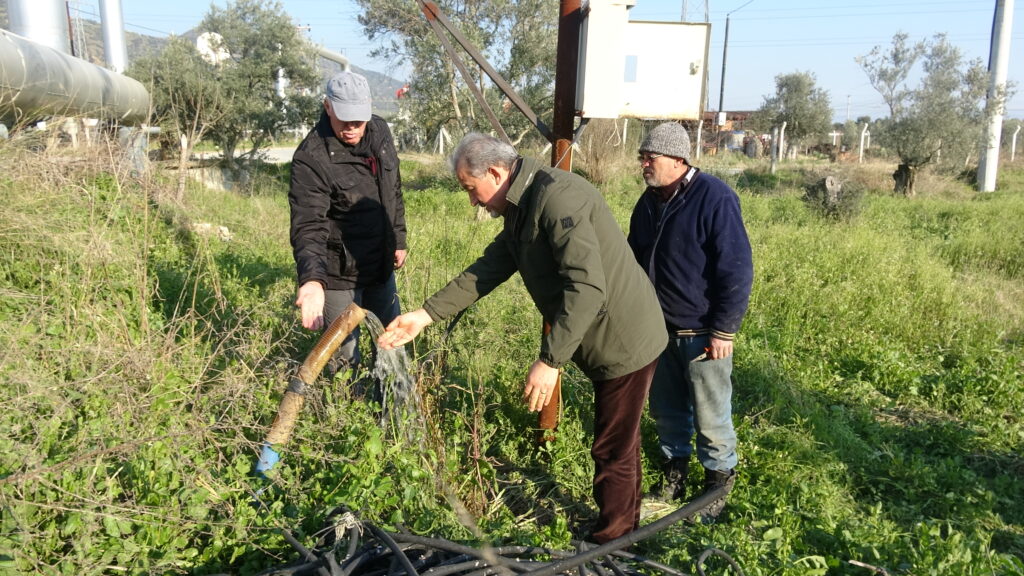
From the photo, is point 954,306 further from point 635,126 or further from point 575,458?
point 635,126

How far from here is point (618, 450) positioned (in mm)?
3000

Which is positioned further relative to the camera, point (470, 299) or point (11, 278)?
point (11, 278)

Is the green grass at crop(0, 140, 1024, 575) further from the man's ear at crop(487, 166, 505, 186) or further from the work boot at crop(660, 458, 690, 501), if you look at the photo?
the man's ear at crop(487, 166, 505, 186)

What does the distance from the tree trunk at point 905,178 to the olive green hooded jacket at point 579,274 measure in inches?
717

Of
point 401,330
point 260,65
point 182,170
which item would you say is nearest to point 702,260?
point 401,330

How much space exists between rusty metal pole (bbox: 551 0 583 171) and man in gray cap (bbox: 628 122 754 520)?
1.47ft

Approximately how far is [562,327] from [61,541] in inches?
72.8

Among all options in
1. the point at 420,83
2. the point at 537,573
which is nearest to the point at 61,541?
the point at 537,573

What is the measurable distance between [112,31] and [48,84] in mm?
10276

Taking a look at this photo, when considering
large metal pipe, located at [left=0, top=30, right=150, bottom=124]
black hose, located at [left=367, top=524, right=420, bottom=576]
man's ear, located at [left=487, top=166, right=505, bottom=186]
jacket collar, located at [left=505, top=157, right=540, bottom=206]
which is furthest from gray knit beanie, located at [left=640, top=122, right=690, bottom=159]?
large metal pipe, located at [left=0, top=30, right=150, bottom=124]

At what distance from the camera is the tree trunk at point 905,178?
18.2 meters

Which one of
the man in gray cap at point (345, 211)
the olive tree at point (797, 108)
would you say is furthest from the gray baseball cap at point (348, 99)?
the olive tree at point (797, 108)

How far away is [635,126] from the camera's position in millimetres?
21438

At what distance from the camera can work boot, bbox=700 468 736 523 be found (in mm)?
3318
